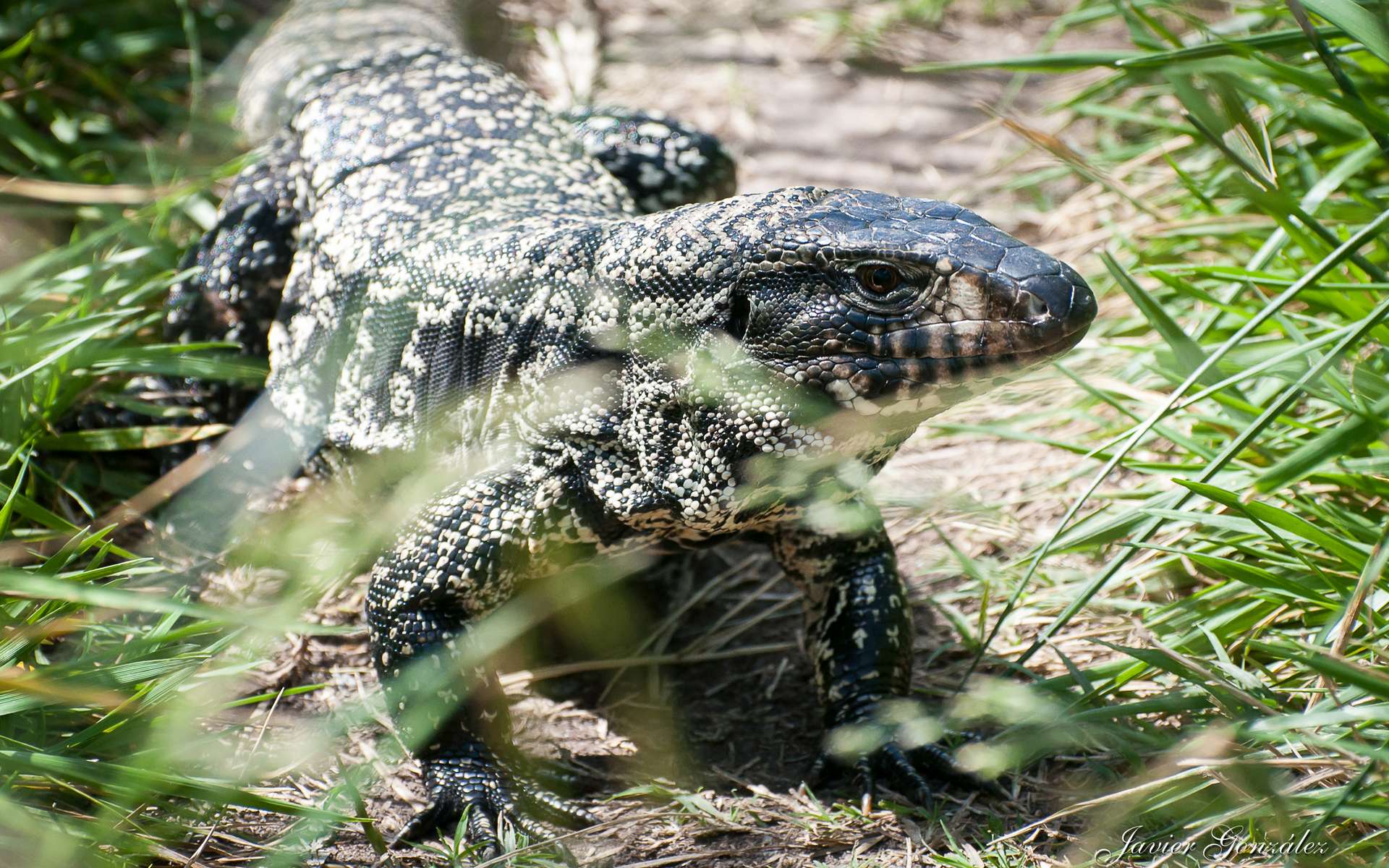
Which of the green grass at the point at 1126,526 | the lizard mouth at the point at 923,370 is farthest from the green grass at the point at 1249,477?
the lizard mouth at the point at 923,370

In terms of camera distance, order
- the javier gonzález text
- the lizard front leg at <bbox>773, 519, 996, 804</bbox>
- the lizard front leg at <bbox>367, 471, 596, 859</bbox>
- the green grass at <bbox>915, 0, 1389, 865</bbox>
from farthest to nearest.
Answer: the lizard front leg at <bbox>773, 519, 996, 804</bbox>
the lizard front leg at <bbox>367, 471, 596, 859</bbox>
the javier gonzález text
the green grass at <bbox>915, 0, 1389, 865</bbox>

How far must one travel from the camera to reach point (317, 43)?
5680 mm

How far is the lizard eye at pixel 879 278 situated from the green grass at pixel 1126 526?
0.63 meters

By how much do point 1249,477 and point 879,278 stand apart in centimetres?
152

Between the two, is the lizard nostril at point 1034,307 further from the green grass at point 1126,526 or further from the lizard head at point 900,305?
the green grass at point 1126,526

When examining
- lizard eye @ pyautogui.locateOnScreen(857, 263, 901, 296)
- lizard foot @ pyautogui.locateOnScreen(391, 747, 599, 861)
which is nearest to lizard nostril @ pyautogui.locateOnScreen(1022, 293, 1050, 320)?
lizard eye @ pyautogui.locateOnScreen(857, 263, 901, 296)

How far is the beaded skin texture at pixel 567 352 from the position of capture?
3115 mm

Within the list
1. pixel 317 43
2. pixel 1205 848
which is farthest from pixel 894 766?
pixel 317 43

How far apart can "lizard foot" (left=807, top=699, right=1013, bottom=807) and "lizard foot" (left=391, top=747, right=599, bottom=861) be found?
76 cm

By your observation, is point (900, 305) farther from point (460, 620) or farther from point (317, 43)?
point (317, 43)

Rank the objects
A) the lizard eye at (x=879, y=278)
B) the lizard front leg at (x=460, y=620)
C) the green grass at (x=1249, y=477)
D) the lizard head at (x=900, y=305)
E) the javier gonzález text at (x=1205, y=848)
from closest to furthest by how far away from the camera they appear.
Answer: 1. the green grass at (x=1249, y=477)
2. the javier gonzález text at (x=1205, y=848)
3. the lizard head at (x=900, y=305)
4. the lizard eye at (x=879, y=278)
5. the lizard front leg at (x=460, y=620)

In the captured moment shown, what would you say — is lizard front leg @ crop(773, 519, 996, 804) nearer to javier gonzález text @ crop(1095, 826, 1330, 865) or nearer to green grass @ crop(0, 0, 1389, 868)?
green grass @ crop(0, 0, 1389, 868)

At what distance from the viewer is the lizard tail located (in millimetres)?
5367

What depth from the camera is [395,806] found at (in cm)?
360
